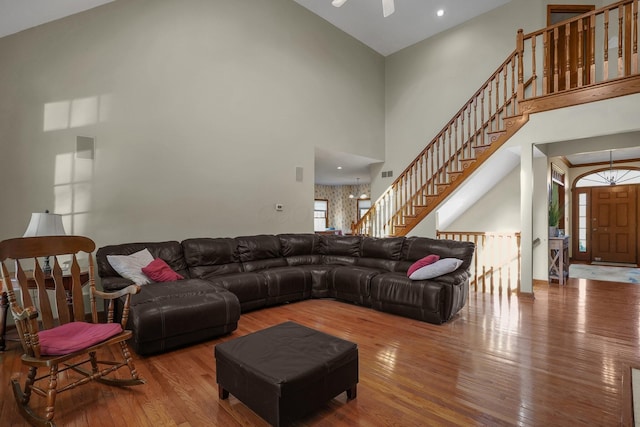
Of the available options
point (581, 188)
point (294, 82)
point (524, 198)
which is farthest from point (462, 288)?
point (581, 188)

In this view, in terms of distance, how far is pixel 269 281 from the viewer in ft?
13.9

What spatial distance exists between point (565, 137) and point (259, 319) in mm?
4971

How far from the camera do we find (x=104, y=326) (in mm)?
2131

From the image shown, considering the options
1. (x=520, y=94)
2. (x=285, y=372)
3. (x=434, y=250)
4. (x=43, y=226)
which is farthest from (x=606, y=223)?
(x=43, y=226)

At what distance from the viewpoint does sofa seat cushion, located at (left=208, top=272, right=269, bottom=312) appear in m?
3.90

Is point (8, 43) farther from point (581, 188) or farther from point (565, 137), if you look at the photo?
point (581, 188)

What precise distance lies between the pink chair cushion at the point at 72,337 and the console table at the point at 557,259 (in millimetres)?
6610

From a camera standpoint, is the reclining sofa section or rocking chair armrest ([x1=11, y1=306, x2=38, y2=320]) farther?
the reclining sofa section

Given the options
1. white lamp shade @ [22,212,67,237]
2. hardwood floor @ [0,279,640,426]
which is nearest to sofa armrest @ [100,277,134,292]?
white lamp shade @ [22,212,67,237]

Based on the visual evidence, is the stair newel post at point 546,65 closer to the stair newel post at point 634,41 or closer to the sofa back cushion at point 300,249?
the stair newel post at point 634,41

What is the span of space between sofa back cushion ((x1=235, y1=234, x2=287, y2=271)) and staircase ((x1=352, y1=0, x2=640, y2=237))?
2702mm

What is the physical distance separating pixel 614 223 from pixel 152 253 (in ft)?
34.8

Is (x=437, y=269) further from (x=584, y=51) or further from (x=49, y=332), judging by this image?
(x=584, y=51)

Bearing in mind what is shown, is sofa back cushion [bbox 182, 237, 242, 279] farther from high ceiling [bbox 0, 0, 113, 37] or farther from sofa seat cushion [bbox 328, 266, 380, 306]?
high ceiling [bbox 0, 0, 113, 37]
